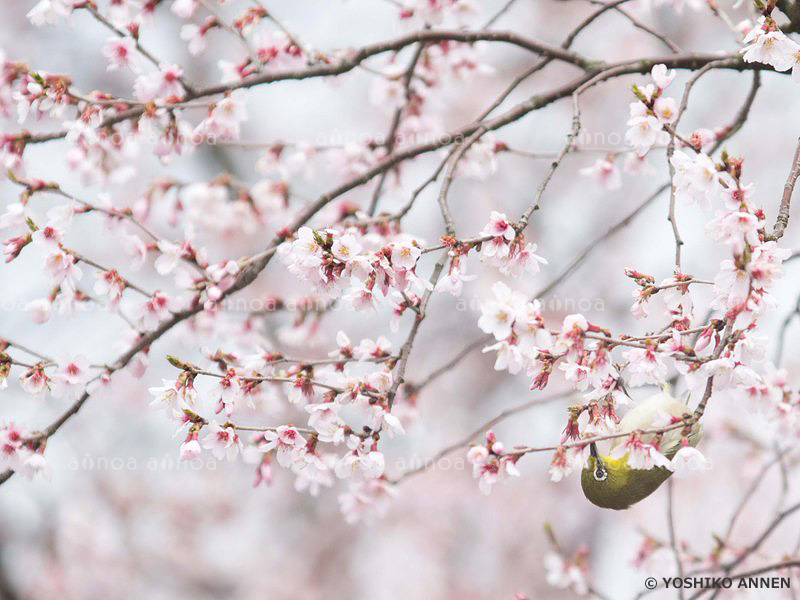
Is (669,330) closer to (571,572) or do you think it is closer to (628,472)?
(628,472)

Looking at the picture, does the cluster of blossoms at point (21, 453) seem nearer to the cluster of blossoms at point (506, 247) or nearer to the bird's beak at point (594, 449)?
the cluster of blossoms at point (506, 247)

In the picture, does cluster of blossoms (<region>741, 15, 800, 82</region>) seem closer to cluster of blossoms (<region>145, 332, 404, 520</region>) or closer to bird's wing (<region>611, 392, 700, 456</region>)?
bird's wing (<region>611, 392, 700, 456</region>)

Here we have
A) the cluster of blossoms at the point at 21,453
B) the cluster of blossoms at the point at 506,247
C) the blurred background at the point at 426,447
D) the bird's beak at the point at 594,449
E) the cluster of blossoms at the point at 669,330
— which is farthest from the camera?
the blurred background at the point at 426,447

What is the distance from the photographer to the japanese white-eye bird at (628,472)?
1.57 meters

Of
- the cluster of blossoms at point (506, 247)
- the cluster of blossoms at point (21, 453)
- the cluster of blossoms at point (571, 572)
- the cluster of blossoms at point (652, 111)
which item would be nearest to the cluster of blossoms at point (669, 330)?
the cluster of blossoms at point (652, 111)

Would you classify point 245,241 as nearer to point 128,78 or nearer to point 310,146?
point 128,78

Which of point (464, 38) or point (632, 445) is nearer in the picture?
point (632, 445)

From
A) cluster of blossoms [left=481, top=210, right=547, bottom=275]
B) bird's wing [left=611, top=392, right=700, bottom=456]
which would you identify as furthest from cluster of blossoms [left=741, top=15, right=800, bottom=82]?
bird's wing [left=611, top=392, right=700, bottom=456]

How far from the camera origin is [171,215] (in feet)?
9.56

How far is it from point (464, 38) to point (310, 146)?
0.94 meters

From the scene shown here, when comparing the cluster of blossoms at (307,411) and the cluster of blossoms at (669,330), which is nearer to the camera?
the cluster of blossoms at (669,330)

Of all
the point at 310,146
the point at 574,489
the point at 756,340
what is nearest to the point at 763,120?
the point at 574,489

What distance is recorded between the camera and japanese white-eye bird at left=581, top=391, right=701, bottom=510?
5.14 feet

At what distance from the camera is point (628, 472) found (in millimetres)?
1582
